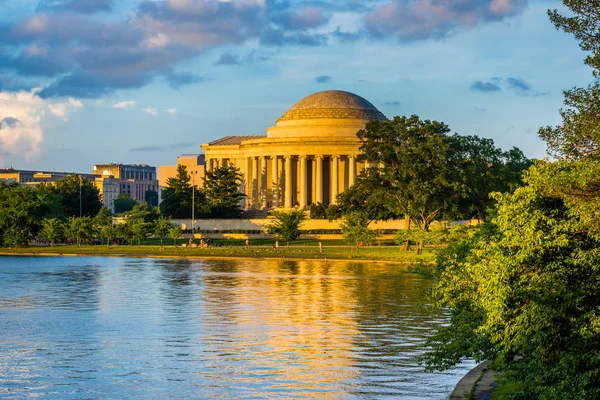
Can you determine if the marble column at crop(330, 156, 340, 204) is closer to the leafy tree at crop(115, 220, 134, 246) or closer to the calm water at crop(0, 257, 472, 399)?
the leafy tree at crop(115, 220, 134, 246)

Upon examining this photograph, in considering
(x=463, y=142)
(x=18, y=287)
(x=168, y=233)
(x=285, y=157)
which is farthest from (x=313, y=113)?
(x=18, y=287)

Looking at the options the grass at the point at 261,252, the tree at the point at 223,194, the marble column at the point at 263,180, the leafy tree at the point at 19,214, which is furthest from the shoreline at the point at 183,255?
the marble column at the point at 263,180

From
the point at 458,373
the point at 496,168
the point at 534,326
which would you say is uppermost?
the point at 496,168

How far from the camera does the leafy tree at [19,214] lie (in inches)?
4222

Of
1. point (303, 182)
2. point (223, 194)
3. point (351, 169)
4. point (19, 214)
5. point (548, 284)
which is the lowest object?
point (548, 284)

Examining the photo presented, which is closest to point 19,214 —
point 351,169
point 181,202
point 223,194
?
point 181,202

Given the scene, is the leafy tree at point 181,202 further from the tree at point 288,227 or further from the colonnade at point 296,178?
the tree at point 288,227

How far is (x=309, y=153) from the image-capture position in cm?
13412

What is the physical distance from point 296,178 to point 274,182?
318cm

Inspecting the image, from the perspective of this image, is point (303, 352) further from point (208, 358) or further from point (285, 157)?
point (285, 157)

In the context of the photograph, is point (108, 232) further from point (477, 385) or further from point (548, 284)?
point (548, 284)

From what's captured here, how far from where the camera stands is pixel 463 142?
312 ft

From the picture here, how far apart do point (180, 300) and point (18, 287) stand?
478 inches

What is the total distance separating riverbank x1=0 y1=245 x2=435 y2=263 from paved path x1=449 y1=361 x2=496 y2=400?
52.7m
